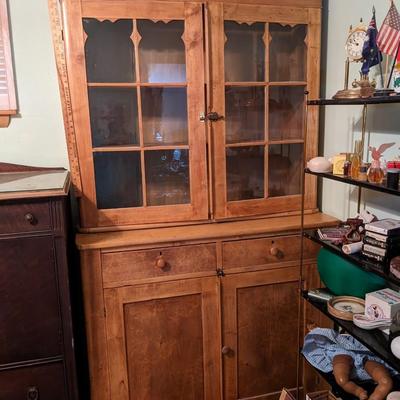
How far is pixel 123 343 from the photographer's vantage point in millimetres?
1726

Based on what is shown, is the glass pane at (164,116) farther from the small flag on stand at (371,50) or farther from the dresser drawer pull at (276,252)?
the small flag on stand at (371,50)

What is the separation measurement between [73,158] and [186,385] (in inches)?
42.8

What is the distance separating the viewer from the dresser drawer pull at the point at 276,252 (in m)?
1.80

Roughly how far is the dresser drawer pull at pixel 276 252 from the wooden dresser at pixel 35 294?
32.9 inches

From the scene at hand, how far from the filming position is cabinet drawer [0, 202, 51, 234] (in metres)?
1.46

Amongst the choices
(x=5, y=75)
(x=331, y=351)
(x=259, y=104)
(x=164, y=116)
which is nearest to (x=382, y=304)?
(x=331, y=351)

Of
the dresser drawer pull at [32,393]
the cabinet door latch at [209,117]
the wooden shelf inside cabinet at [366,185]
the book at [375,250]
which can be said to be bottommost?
the dresser drawer pull at [32,393]

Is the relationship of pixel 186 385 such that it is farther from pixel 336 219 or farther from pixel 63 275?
pixel 336 219

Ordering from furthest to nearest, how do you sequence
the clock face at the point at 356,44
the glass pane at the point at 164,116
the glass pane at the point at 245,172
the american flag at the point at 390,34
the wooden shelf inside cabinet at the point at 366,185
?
the glass pane at the point at 245,172
the glass pane at the point at 164,116
the clock face at the point at 356,44
the american flag at the point at 390,34
the wooden shelf inside cabinet at the point at 366,185

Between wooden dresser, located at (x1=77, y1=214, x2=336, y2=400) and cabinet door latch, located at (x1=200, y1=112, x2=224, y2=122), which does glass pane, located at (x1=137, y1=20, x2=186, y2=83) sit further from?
wooden dresser, located at (x1=77, y1=214, x2=336, y2=400)

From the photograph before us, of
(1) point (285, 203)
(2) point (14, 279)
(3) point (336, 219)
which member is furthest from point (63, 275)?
(3) point (336, 219)

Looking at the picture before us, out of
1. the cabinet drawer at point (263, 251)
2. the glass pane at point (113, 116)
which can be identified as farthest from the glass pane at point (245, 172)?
the glass pane at point (113, 116)

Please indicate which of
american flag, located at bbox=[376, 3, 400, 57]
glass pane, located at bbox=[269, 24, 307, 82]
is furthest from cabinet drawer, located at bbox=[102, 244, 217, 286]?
american flag, located at bbox=[376, 3, 400, 57]

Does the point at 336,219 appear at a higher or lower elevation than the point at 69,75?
lower
